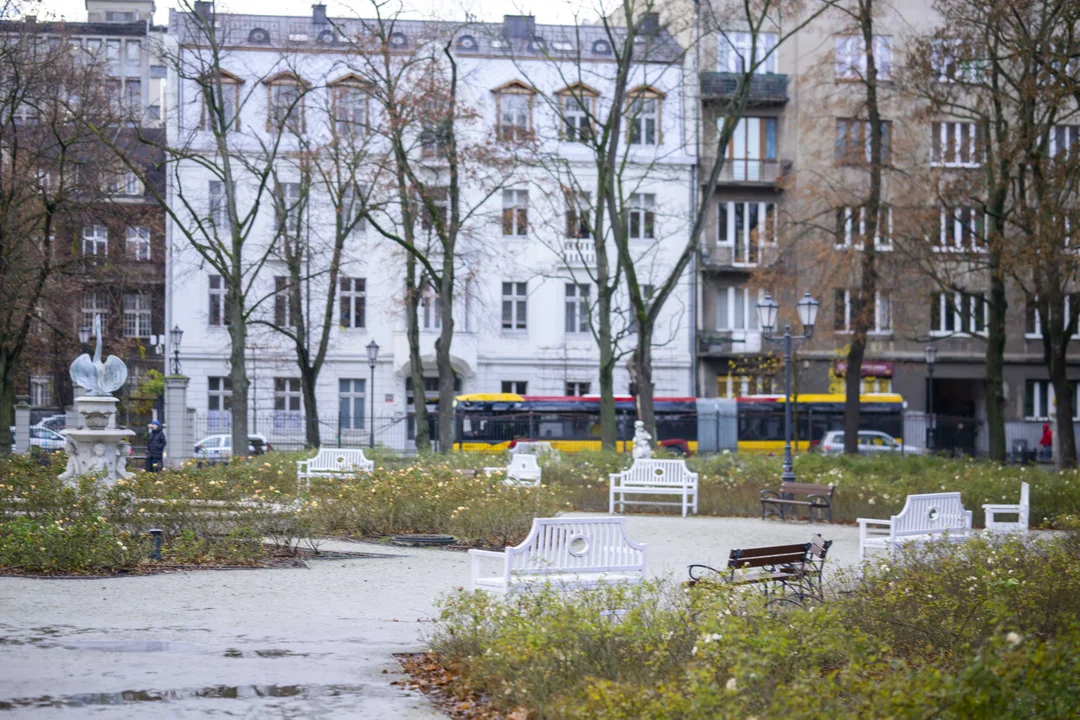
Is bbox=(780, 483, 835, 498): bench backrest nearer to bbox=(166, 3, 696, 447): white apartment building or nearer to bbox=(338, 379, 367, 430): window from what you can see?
bbox=(166, 3, 696, 447): white apartment building

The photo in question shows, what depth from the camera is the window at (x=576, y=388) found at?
51.8 m

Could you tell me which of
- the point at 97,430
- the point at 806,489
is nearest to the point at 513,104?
the point at 806,489

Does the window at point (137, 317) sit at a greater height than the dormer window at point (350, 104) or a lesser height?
lesser

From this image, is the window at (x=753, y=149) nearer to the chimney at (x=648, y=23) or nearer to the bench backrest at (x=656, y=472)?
the chimney at (x=648, y=23)

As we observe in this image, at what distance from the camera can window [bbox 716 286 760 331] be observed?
5319 cm

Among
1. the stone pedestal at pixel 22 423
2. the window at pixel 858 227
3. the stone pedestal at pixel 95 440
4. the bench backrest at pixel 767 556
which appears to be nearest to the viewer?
the bench backrest at pixel 767 556

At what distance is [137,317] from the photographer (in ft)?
186

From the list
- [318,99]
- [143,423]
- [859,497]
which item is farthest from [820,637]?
[143,423]

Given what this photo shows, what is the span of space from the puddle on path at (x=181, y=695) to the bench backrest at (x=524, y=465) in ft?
51.0

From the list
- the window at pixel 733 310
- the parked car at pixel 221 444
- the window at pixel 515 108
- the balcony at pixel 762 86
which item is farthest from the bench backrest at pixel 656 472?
the balcony at pixel 762 86

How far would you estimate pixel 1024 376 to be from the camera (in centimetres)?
5356

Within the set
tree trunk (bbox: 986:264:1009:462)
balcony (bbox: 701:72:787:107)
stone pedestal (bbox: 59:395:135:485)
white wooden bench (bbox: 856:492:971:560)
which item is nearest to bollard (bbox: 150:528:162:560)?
stone pedestal (bbox: 59:395:135:485)

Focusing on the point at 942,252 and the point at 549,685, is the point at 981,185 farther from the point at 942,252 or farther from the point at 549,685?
the point at 549,685

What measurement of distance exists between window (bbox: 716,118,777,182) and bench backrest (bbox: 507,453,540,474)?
30.5m
